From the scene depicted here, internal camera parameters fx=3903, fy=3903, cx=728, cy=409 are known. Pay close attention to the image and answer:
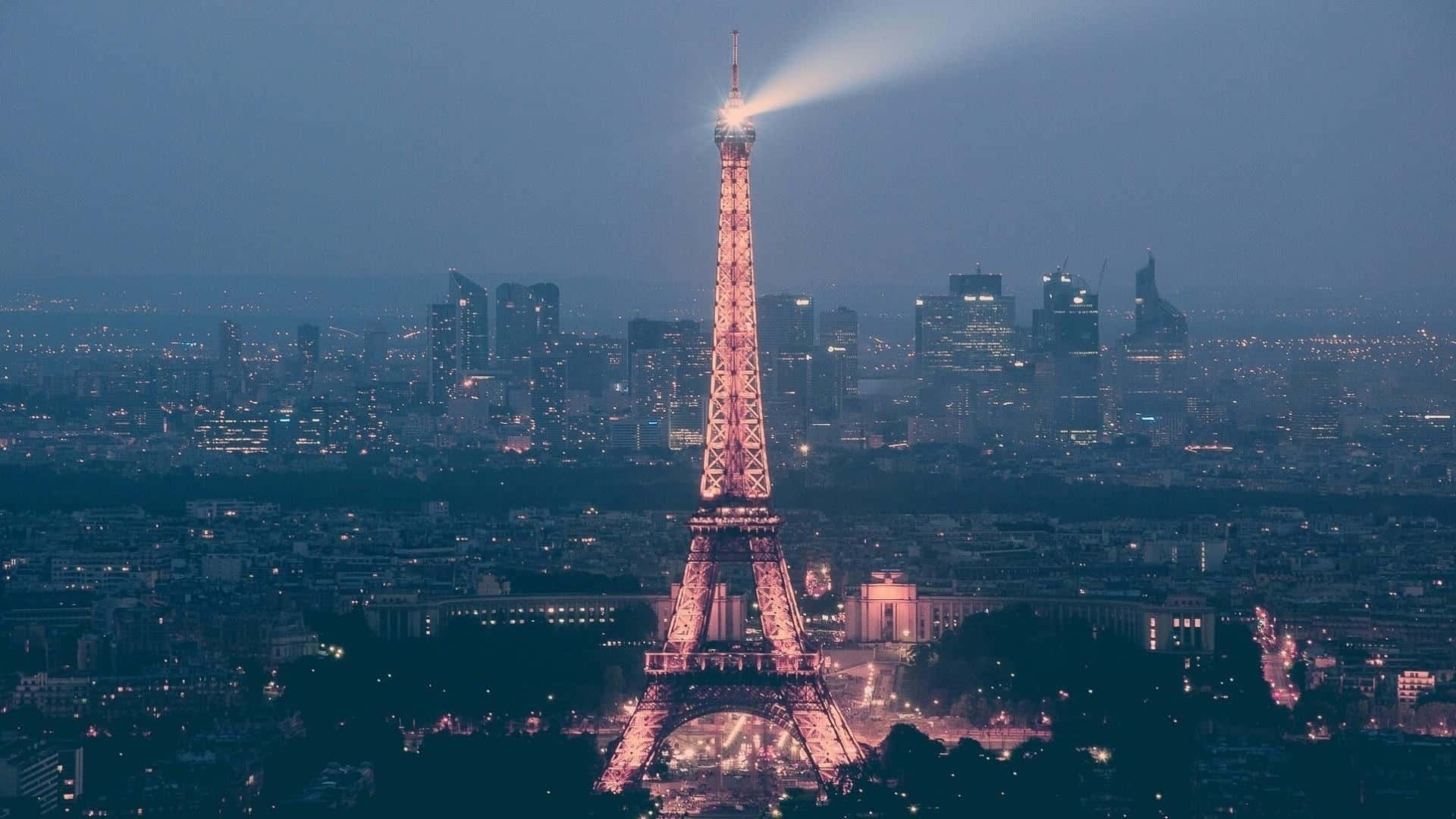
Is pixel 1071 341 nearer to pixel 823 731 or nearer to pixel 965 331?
pixel 965 331

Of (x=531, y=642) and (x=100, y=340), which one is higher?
(x=100, y=340)

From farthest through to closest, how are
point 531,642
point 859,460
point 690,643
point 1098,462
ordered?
point 1098,462 < point 859,460 < point 531,642 < point 690,643

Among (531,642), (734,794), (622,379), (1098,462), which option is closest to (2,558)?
(531,642)

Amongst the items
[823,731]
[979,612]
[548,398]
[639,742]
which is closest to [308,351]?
[548,398]

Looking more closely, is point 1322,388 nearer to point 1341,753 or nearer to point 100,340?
point 100,340

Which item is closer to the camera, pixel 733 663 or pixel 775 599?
pixel 733 663

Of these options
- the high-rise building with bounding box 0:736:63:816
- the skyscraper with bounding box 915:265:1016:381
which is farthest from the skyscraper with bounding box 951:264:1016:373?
the high-rise building with bounding box 0:736:63:816

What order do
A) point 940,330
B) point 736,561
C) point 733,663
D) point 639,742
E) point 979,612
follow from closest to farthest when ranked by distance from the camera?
point 639,742, point 733,663, point 736,561, point 979,612, point 940,330

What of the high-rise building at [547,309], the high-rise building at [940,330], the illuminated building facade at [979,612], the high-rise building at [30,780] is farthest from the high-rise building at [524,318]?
the high-rise building at [30,780]

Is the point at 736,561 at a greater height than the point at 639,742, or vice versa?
the point at 736,561
